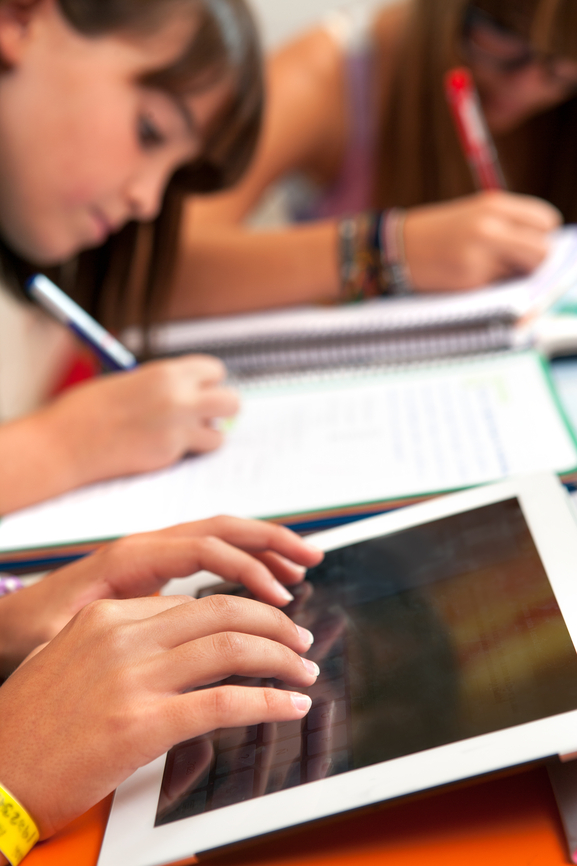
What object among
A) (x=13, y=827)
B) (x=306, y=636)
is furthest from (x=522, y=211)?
(x=13, y=827)

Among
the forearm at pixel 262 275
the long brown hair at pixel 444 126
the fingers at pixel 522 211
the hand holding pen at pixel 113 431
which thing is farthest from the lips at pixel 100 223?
the long brown hair at pixel 444 126

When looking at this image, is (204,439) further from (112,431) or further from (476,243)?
(476,243)

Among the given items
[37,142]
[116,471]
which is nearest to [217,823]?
[116,471]

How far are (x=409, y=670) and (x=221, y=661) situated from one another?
0.25ft

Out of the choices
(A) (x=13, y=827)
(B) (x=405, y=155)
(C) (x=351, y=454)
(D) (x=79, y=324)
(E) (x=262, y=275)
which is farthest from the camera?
(B) (x=405, y=155)

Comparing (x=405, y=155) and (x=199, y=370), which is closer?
(x=199, y=370)

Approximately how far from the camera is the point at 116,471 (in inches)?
20.5

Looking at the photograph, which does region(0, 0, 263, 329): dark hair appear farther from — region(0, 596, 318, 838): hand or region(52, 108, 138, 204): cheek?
region(0, 596, 318, 838): hand

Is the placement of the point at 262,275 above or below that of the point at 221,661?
below

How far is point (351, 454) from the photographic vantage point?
480mm

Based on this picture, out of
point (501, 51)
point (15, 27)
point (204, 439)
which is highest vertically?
point (15, 27)

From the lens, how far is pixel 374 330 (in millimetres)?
636

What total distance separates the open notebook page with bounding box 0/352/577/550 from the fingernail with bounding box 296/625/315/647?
12cm

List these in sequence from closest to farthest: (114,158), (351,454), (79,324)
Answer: (351,454) < (79,324) < (114,158)
